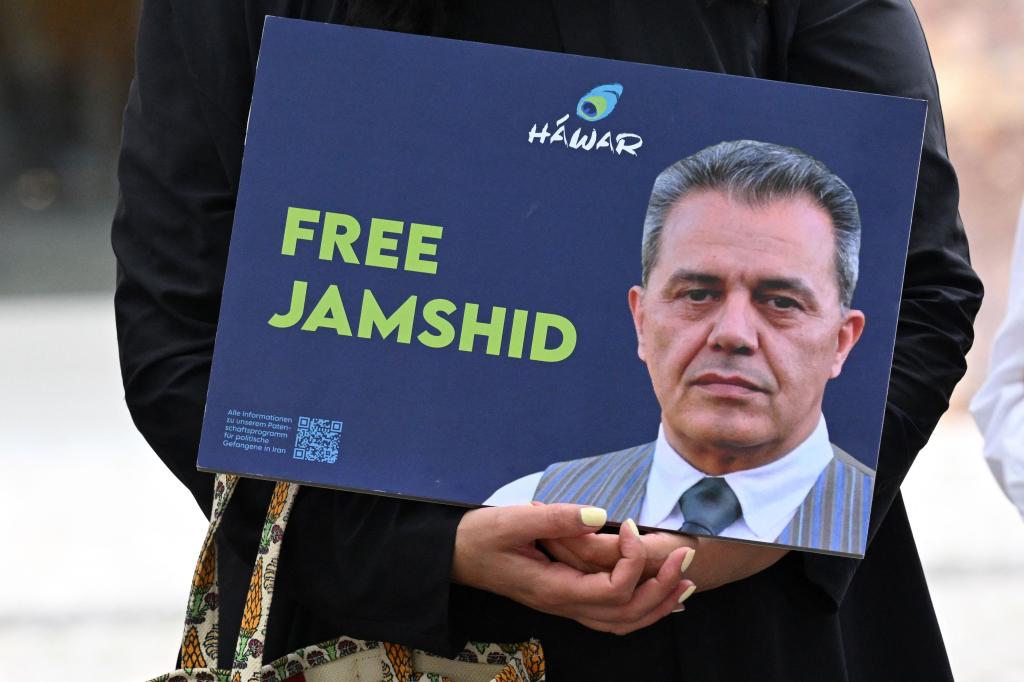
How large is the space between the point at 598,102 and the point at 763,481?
1.19 feet

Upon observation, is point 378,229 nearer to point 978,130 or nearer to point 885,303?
point 885,303

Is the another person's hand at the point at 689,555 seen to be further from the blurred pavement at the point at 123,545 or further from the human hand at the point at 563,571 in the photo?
the blurred pavement at the point at 123,545

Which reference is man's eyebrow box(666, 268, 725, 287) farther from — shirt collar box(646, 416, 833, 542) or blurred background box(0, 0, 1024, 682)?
blurred background box(0, 0, 1024, 682)

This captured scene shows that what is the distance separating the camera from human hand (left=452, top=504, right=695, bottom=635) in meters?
1.25

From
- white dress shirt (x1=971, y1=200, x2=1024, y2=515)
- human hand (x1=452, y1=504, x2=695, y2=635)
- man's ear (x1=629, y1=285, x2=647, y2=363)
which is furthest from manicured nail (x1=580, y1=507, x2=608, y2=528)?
white dress shirt (x1=971, y1=200, x2=1024, y2=515)

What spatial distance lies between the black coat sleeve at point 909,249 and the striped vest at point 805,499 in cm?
14

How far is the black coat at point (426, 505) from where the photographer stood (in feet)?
4.57

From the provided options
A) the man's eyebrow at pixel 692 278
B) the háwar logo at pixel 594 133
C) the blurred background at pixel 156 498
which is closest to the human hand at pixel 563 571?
the man's eyebrow at pixel 692 278

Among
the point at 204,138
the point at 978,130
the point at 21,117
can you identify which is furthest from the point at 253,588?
the point at 21,117

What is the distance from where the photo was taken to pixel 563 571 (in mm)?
1304

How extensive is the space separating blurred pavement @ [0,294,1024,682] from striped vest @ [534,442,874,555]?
9.09ft

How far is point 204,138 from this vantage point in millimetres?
1415

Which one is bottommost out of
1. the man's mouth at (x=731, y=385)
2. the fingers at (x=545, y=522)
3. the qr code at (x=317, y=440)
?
the fingers at (x=545, y=522)

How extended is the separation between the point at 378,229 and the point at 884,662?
703 millimetres
